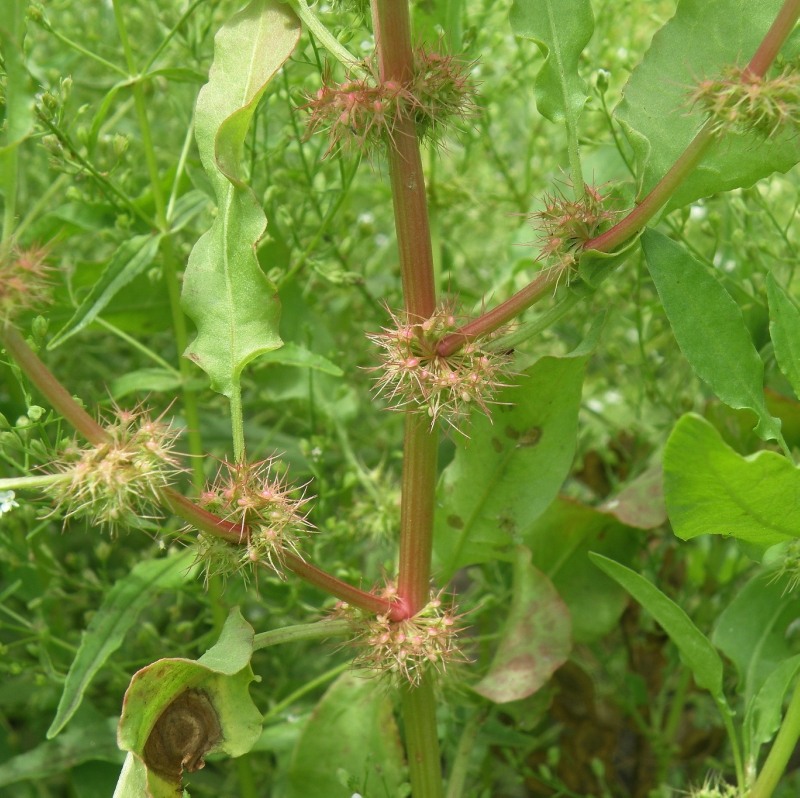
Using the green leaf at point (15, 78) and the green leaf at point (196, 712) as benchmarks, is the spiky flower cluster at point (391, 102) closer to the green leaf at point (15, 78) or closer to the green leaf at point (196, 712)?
the green leaf at point (15, 78)

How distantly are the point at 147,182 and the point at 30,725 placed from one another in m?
0.61

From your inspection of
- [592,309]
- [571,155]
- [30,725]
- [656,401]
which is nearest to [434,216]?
[592,309]

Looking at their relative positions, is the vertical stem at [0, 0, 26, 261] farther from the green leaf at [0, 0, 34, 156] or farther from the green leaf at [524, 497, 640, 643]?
the green leaf at [524, 497, 640, 643]

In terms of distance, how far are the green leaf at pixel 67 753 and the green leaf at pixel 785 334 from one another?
0.65 m

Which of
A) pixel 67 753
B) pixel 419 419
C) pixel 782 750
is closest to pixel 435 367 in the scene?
pixel 419 419

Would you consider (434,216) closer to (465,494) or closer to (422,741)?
(465,494)

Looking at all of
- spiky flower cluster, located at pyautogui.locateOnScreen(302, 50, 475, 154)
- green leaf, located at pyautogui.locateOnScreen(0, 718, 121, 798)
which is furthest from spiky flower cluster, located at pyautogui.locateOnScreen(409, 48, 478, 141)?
green leaf, located at pyautogui.locateOnScreen(0, 718, 121, 798)

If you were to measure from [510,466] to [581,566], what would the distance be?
193mm

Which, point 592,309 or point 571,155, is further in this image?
point 592,309

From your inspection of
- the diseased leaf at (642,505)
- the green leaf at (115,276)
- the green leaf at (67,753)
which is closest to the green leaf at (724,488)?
Answer: the diseased leaf at (642,505)

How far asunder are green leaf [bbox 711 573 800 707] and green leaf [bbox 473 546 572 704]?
0.13m

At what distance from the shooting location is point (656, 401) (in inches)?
44.0

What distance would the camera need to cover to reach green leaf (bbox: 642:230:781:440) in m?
0.69

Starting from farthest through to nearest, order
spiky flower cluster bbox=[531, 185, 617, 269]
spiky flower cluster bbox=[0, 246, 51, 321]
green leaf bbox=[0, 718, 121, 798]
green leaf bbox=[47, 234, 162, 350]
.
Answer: green leaf bbox=[0, 718, 121, 798] → green leaf bbox=[47, 234, 162, 350] → spiky flower cluster bbox=[531, 185, 617, 269] → spiky flower cluster bbox=[0, 246, 51, 321]
